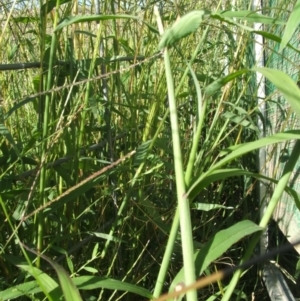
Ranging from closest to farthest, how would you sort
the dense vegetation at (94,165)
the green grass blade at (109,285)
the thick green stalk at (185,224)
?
the thick green stalk at (185,224), the green grass blade at (109,285), the dense vegetation at (94,165)

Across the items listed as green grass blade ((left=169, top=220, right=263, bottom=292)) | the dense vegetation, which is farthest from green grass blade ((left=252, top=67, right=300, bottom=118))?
green grass blade ((left=169, top=220, right=263, bottom=292))

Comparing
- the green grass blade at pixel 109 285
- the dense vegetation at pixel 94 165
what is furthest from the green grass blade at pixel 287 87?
the green grass blade at pixel 109 285

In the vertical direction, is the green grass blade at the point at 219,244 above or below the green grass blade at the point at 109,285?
above

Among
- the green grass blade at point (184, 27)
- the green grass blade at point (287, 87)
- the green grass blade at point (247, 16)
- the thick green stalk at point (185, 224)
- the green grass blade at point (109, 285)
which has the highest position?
the green grass blade at point (247, 16)

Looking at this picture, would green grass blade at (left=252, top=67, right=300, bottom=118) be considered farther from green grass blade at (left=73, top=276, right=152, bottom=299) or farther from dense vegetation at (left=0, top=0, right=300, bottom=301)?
green grass blade at (left=73, top=276, right=152, bottom=299)

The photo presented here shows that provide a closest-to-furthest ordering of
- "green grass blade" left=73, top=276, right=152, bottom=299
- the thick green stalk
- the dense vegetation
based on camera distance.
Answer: the thick green stalk → "green grass blade" left=73, top=276, right=152, bottom=299 → the dense vegetation

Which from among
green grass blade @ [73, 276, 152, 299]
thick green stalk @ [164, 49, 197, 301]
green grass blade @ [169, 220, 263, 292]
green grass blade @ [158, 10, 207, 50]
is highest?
green grass blade @ [158, 10, 207, 50]

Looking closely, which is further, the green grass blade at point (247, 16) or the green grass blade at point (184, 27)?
the green grass blade at point (247, 16)

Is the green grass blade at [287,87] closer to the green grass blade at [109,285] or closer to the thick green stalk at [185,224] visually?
the thick green stalk at [185,224]

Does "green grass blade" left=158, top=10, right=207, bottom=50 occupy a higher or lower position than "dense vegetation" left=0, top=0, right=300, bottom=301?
higher

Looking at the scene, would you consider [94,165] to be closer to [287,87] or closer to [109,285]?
[109,285]

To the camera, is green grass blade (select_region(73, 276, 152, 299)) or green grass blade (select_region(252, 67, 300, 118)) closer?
green grass blade (select_region(252, 67, 300, 118))

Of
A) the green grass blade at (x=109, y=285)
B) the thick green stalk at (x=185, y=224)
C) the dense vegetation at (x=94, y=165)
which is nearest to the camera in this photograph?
the thick green stalk at (x=185, y=224)

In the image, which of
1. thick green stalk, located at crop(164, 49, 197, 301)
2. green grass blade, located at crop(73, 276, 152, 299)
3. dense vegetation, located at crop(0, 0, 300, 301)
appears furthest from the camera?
dense vegetation, located at crop(0, 0, 300, 301)
